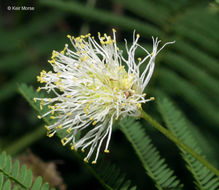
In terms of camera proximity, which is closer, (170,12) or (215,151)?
(215,151)

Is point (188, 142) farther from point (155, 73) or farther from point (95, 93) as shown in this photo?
point (155, 73)

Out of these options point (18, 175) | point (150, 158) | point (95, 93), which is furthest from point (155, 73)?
point (18, 175)

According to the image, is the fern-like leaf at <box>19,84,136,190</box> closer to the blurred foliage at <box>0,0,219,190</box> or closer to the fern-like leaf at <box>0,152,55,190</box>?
the fern-like leaf at <box>0,152,55,190</box>

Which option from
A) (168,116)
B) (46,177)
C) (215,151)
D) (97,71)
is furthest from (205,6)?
(46,177)

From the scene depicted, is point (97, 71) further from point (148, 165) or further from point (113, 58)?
point (148, 165)

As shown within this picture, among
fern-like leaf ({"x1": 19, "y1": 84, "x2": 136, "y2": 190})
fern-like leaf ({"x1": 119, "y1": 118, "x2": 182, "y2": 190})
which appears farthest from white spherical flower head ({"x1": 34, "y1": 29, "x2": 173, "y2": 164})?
fern-like leaf ({"x1": 119, "y1": 118, "x2": 182, "y2": 190})

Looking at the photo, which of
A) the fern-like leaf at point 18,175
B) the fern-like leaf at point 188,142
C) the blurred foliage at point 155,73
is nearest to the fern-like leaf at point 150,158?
the fern-like leaf at point 188,142

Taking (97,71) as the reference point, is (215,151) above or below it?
below
